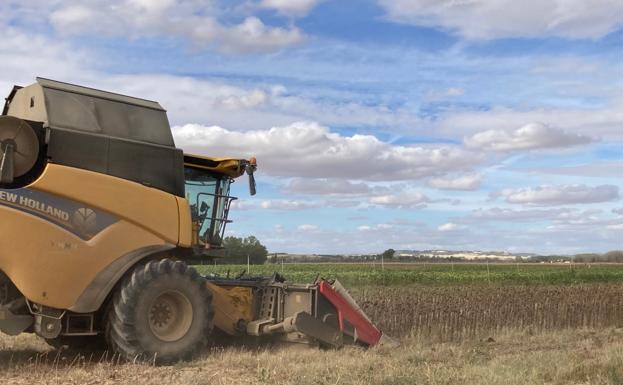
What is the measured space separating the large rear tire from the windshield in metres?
1.06

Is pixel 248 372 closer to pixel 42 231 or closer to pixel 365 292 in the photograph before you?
pixel 42 231

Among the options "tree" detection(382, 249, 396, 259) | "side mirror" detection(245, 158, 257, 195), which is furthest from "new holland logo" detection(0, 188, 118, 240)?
"tree" detection(382, 249, 396, 259)

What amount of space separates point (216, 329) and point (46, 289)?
328 centimetres

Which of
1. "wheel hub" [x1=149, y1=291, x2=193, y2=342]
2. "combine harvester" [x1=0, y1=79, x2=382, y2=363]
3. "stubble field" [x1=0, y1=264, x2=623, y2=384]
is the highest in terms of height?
"combine harvester" [x1=0, y1=79, x2=382, y2=363]

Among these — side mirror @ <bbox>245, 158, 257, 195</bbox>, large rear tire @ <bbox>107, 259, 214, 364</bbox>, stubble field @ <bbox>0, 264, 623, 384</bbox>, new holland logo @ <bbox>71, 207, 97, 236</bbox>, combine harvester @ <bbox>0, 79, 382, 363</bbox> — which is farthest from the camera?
side mirror @ <bbox>245, 158, 257, 195</bbox>

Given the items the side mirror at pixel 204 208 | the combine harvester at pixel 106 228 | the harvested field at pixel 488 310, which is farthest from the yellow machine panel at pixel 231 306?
the harvested field at pixel 488 310

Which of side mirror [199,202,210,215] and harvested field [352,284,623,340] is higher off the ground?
side mirror [199,202,210,215]

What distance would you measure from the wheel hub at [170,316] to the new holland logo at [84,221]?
1.27m

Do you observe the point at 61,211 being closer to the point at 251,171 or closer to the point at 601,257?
the point at 251,171

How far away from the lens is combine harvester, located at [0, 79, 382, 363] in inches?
295

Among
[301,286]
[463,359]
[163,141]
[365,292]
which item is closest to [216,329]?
[301,286]

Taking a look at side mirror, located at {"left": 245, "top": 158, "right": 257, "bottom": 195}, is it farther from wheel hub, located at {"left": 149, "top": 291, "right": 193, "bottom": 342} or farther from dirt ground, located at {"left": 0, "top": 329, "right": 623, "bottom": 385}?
dirt ground, located at {"left": 0, "top": 329, "right": 623, "bottom": 385}

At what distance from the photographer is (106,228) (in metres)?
8.05

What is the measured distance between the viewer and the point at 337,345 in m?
10.0
